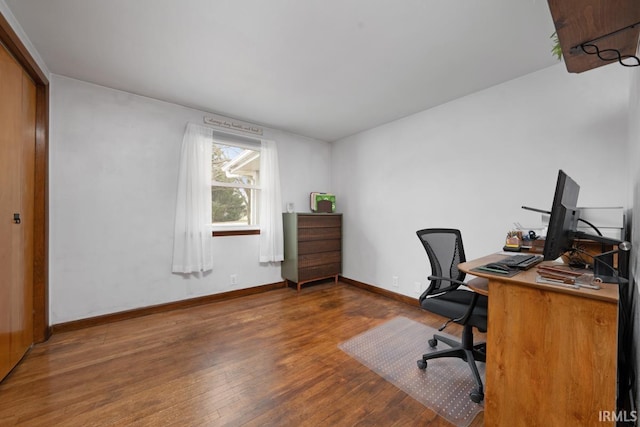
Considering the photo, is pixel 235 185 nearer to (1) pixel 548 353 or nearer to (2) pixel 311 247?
(2) pixel 311 247

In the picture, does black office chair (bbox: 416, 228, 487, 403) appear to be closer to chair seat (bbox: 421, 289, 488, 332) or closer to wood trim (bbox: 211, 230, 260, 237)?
chair seat (bbox: 421, 289, 488, 332)

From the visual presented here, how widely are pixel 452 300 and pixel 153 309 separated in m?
3.08

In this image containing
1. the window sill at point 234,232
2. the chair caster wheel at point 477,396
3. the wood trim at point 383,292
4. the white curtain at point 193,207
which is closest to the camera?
the chair caster wheel at point 477,396

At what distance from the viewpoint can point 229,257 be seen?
3422mm

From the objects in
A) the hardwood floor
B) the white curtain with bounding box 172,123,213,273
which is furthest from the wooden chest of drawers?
the white curtain with bounding box 172,123,213,273

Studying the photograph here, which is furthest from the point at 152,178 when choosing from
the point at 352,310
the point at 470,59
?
the point at 470,59

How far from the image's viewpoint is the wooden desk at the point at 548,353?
3.25ft

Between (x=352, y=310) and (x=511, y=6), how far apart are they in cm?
294

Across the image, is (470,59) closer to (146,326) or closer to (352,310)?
(352,310)

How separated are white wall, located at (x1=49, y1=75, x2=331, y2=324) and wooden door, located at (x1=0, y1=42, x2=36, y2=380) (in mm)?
293

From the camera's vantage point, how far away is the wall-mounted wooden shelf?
3.09 ft

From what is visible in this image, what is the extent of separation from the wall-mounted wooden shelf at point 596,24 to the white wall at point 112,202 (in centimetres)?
335

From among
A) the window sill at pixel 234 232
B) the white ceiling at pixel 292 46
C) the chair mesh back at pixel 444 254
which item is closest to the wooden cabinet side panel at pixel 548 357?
the chair mesh back at pixel 444 254

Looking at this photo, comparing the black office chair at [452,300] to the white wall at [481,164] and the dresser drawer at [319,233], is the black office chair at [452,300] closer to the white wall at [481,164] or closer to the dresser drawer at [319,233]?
A: the white wall at [481,164]
